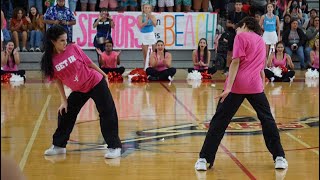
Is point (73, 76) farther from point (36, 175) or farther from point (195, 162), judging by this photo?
point (195, 162)

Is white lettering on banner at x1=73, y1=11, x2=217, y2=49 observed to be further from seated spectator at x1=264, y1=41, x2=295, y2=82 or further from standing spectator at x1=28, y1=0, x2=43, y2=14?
seated spectator at x1=264, y1=41, x2=295, y2=82

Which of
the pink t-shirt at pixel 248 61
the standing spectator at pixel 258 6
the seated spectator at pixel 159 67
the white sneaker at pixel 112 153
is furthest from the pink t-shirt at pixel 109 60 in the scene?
the pink t-shirt at pixel 248 61

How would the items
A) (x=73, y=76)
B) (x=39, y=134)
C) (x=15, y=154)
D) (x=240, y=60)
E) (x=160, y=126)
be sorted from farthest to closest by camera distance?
1. (x=160, y=126)
2. (x=39, y=134)
3. (x=15, y=154)
4. (x=73, y=76)
5. (x=240, y=60)

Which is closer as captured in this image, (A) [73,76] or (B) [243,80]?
(B) [243,80]

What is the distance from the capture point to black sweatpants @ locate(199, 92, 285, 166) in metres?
6.62

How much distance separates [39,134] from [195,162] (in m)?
2.71

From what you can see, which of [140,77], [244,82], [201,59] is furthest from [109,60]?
[244,82]

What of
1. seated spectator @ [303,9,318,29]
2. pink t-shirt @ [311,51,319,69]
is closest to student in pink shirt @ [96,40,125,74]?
pink t-shirt @ [311,51,319,69]

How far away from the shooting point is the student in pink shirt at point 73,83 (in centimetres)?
709

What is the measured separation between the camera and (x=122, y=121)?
10.5 meters

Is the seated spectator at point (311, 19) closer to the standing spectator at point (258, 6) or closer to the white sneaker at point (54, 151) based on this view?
the standing spectator at point (258, 6)

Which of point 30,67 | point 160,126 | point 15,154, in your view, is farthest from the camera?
point 30,67

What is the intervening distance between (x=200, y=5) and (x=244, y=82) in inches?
547

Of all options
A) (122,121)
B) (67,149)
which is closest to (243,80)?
(67,149)
